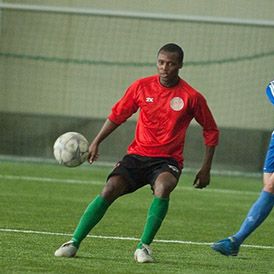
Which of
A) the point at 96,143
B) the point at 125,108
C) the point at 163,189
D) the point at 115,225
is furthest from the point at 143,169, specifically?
the point at 115,225

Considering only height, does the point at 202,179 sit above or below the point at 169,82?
below

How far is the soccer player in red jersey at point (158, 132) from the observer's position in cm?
890

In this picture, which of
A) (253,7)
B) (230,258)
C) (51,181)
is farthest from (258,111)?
(230,258)

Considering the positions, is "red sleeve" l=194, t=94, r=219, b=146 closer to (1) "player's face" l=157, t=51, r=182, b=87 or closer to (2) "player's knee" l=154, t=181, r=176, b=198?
(1) "player's face" l=157, t=51, r=182, b=87

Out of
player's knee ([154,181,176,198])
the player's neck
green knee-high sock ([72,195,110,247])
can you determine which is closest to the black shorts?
player's knee ([154,181,176,198])

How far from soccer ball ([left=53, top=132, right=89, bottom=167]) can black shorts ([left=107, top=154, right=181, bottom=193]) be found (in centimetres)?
32

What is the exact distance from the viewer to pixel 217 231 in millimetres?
11469

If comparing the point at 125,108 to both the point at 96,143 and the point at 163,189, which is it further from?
the point at 163,189

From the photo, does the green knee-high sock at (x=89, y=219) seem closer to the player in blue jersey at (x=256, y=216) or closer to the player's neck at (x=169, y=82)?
the player in blue jersey at (x=256, y=216)

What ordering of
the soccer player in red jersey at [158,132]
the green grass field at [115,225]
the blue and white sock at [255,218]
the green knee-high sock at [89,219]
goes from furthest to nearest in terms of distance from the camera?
the blue and white sock at [255,218] → the soccer player in red jersey at [158,132] → the green knee-high sock at [89,219] → the green grass field at [115,225]

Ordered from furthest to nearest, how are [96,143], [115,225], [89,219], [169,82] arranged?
1. [115,225]
2. [169,82]
3. [96,143]
4. [89,219]

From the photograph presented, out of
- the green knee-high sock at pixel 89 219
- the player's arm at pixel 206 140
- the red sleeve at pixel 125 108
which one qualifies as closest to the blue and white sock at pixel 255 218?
the player's arm at pixel 206 140

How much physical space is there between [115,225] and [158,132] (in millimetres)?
2588

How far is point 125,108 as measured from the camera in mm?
9164
